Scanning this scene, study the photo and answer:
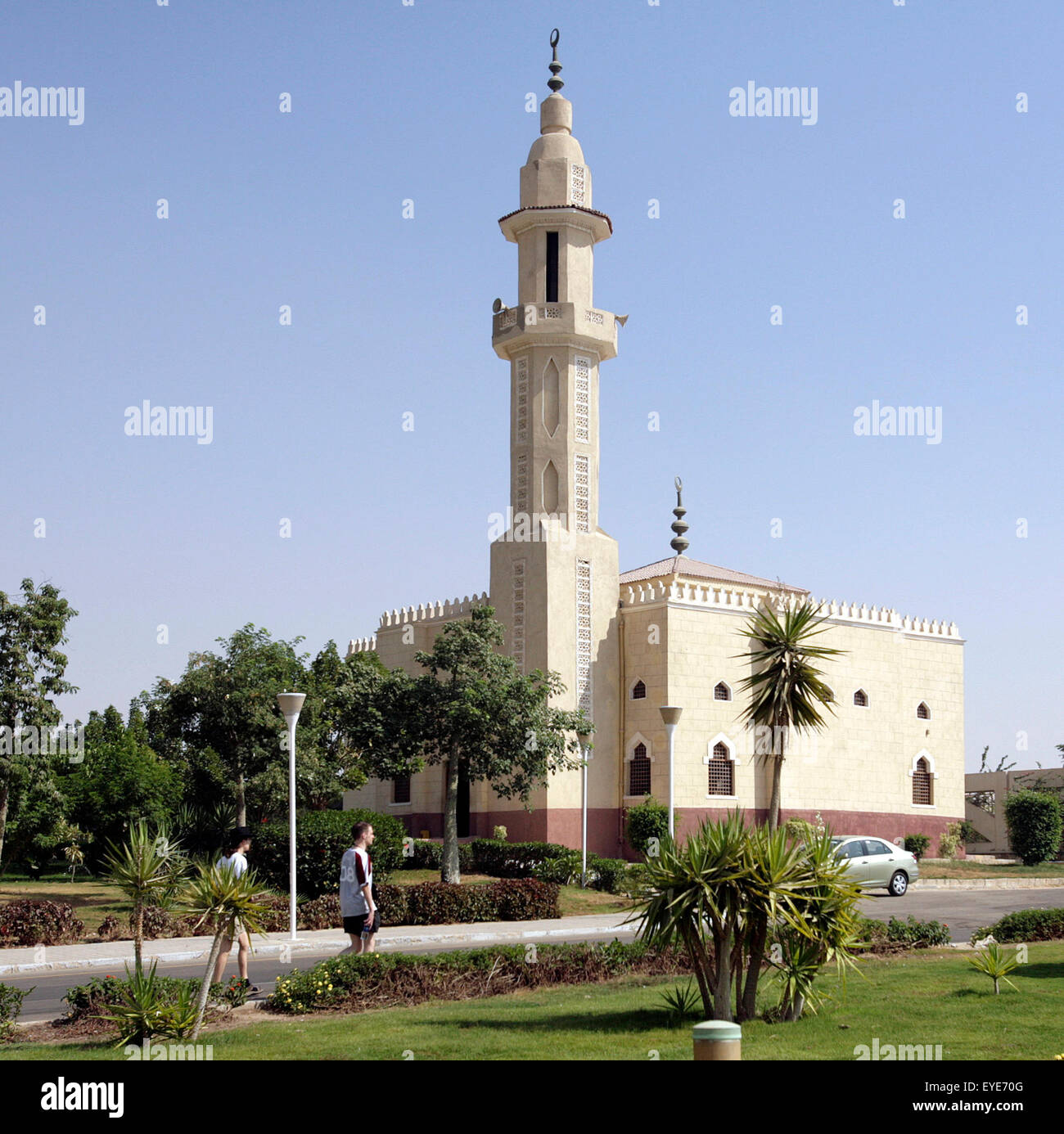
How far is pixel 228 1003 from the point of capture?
40.2ft

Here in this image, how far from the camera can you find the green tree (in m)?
25.5

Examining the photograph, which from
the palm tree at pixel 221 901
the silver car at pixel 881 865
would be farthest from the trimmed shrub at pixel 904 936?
the silver car at pixel 881 865

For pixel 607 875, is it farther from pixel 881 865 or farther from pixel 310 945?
pixel 310 945

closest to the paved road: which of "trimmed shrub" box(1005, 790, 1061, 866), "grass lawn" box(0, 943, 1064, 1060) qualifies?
"grass lawn" box(0, 943, 1064, 1060)

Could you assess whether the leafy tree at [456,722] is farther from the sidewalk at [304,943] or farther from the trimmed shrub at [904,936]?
the trimmed shrub at [904,936]

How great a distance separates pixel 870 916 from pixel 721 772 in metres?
12.1

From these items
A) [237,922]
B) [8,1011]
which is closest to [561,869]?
[237,922]

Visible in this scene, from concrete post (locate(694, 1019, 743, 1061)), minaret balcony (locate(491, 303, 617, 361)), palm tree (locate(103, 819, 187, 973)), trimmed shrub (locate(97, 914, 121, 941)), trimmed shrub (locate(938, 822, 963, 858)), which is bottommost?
trimmed shrub (locate(938, 822, 963, 858))

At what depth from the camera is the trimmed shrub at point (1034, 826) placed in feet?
135

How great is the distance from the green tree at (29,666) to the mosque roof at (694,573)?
17839 mm

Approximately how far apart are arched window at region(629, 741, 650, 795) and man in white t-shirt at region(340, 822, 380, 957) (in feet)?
72.3

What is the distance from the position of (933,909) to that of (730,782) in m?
10.9

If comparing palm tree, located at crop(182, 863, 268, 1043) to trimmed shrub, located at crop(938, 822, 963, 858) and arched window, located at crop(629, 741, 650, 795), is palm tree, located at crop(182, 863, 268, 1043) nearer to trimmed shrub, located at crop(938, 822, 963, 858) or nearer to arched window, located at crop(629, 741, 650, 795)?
arched window, located at crop(629, 741, 650, 795)
